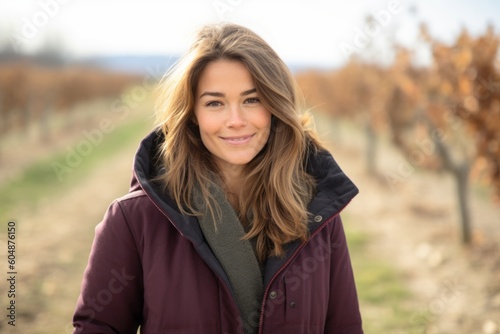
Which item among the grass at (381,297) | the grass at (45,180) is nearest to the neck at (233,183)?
the grass at (381,297)

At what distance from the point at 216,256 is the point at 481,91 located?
175 inches

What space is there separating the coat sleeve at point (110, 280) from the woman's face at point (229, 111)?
1.62 ft

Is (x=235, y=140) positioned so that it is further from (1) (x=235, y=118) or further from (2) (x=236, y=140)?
(1) (x=235, y=118)

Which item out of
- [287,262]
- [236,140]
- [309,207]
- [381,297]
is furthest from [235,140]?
[381,297]

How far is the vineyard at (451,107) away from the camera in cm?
531

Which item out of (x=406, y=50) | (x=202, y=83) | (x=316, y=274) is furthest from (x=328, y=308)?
(x=406, y=50)

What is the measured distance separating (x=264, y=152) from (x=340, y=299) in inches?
28.8

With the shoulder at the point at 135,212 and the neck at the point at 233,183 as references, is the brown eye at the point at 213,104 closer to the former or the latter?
the neck at the point at 233,183

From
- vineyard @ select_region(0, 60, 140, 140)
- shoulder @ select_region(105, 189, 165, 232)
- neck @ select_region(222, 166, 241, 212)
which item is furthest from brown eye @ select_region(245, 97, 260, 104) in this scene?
vineyard @ select_region(0, 60, 140, 140)

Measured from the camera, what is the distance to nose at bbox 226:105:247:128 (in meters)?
2.00

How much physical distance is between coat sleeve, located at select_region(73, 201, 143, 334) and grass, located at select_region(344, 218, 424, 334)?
3.64 m

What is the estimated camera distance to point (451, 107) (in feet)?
18.4

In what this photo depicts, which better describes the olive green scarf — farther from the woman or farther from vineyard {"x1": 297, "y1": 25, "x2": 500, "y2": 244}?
vineyard {"x1": 297, "y1": 25, "x2": 500, "y2": 244}

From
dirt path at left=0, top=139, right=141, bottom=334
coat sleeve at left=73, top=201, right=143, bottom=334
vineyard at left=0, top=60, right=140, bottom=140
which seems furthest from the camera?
vineyard at left=0, top=60, right=140, bottom=140
